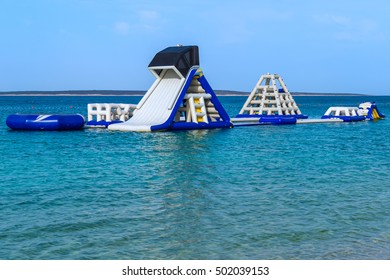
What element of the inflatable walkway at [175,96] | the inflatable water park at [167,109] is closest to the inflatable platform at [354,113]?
the inflatable water park at [167,109]

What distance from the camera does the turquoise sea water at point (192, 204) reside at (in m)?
13.7

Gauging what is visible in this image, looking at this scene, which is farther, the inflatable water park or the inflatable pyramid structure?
the inflatable pyramid structure

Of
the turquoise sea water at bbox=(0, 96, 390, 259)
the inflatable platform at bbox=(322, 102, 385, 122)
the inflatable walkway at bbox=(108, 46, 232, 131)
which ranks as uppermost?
the inflatable walkway at bbox=(108, 46, 232, 131)

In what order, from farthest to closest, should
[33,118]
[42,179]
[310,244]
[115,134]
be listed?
[33,118], [115,134], [42,179], [310,244]

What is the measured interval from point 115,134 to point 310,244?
3577cm

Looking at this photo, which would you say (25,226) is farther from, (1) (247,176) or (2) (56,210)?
(1) (247,176)

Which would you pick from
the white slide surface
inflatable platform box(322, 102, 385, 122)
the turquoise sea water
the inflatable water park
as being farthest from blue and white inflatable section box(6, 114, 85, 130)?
inflatable platform box(322, 102, 385, 122)

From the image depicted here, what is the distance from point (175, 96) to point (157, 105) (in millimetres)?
2433

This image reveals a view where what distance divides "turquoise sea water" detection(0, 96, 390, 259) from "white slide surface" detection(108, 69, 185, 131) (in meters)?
12.6

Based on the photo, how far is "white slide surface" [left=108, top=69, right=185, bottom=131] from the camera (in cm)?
4941

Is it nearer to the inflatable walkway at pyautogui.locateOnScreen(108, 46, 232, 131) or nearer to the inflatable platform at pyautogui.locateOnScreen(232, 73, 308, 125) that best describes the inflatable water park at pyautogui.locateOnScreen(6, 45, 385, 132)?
the inflatable walkway at pyautogui.locateOnScreen(108, 46, 232, 131)

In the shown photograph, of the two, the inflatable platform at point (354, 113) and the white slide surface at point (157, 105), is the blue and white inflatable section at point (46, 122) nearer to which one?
the white slide surface at point (157, 105)
